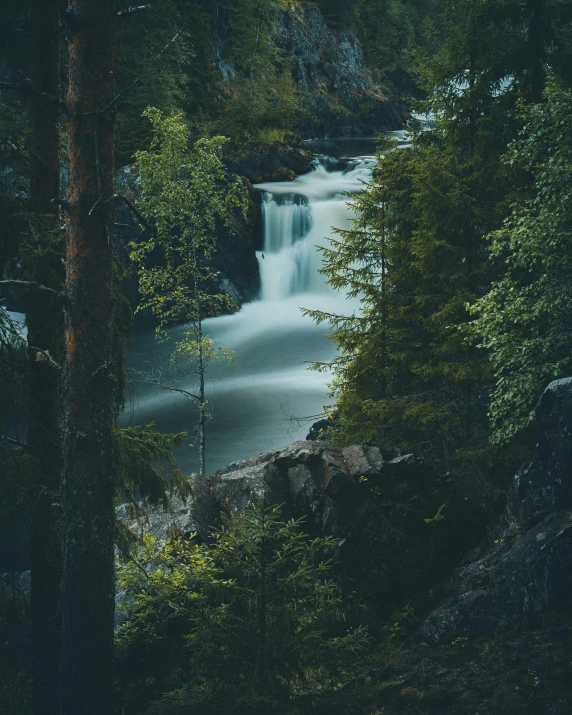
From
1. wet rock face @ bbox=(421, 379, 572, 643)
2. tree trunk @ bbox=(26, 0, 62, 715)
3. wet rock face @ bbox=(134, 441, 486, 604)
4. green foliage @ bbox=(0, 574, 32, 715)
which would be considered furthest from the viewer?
wet rock face @ bbox=(134, 441, 486, 604)

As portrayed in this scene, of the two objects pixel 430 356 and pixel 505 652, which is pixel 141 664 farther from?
pixel 430 356

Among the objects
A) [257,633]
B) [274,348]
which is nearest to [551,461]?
[257,633]

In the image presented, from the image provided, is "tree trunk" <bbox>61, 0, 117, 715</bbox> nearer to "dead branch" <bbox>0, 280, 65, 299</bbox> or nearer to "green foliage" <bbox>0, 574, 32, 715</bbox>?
"dead branch" <bbox>0, 280, 65, 299</bbox>

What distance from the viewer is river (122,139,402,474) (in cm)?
2003

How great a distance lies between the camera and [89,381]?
5.26 metres

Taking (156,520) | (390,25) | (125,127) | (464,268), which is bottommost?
(156,520)

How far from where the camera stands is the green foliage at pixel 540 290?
29.8 ft

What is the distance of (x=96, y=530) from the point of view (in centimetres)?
535

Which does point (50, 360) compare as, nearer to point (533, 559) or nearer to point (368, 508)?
point (368, 508)

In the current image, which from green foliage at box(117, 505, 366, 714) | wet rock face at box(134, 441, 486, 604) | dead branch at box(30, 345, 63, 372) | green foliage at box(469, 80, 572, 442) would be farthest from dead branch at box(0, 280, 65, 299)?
green foliage at box(469, 80, 572, 442)

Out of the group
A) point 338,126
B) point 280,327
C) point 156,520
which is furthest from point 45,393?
point 338,126

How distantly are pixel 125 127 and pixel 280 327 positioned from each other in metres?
11.5

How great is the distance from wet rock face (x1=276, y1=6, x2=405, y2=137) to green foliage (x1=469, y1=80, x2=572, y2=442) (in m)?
40.1

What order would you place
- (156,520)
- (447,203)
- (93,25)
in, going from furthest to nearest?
1. (447,203)
2. (156,520)
3. (93,25)
